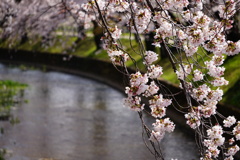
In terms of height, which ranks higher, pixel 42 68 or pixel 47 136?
pixel 42 68

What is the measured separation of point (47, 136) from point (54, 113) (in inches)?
134

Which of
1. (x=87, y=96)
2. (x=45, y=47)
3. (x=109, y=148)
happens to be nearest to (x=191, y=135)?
(x=109, y=148)

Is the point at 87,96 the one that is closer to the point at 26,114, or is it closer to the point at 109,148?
the point at 26,114

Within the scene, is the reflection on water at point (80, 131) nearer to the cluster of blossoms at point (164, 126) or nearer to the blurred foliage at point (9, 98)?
the blurred foliage at point (9, 98)

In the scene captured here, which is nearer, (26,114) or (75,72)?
(26,114)

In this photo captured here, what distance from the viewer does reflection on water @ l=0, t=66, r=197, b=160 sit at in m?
10.8

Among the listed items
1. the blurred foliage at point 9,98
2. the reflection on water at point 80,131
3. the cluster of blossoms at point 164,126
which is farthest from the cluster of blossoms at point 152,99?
the blurred foliage at point 9,98

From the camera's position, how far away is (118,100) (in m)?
18.6

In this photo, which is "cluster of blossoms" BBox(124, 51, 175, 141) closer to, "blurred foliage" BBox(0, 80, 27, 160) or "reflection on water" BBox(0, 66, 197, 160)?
"reflection on water" BBox(0, 66, 197, 160)

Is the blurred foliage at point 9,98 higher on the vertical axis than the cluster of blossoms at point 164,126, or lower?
higher

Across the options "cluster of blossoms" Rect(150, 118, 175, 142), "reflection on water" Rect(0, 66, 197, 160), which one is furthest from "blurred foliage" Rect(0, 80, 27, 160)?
"cluster of blossoms" Rect(150, 118, 175, 142)

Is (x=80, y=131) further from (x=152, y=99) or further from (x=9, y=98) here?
(x=152, y=99)

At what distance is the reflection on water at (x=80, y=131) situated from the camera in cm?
1081

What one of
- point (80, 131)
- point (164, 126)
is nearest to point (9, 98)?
point (80, 131)
